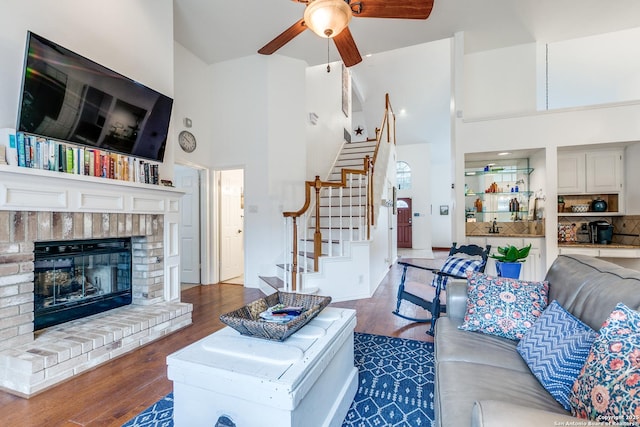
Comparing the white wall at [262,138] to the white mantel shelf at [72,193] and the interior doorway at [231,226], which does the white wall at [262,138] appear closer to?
the interior doorway at [231,226]

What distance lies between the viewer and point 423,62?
26.8ft

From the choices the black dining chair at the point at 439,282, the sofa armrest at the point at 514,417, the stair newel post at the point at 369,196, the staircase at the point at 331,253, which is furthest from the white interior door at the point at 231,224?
the sofa armrest at the point at 514,417

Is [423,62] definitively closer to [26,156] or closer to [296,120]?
[296,120]

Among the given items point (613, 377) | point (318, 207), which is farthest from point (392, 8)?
point (613, 377)

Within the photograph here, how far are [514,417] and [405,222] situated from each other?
9451 mm

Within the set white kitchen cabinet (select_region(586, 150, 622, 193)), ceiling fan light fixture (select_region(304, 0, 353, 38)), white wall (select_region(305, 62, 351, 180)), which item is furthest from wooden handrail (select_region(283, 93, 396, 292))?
white kitchen cabinet (select_region(586, 150, 622, 193))

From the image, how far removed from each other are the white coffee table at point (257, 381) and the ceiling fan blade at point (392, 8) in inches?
92.6

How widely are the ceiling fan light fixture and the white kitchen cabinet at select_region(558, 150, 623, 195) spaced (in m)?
3.71

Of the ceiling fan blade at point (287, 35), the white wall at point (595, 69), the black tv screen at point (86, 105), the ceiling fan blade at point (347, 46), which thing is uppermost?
the white wall at point (595, 69)

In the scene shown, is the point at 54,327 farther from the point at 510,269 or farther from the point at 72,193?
the point at 510,269

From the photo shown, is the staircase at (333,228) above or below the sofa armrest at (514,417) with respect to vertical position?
above

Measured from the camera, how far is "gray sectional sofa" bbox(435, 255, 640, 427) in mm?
848

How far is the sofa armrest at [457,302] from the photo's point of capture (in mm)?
2053

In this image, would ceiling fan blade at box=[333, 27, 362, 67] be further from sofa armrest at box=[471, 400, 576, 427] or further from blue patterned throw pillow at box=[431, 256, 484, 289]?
sofa armrest at box=[471, 400, 576, 427]
